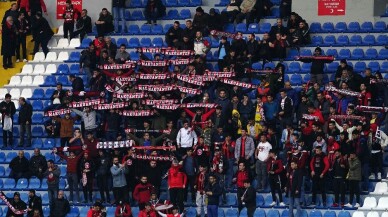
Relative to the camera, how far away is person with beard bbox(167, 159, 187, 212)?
1464 inches

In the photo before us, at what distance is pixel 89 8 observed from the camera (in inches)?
1756

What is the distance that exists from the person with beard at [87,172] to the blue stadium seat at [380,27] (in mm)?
8900

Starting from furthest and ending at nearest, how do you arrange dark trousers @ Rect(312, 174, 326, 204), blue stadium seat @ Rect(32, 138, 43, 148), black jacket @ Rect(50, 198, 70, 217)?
1. blue stadium seat @ Rect(32, 138, 43, 148)
2. black jacket @ Rect(50, 198, 70, 217)
3. dark trousers @ Rect(312, 174, 326, 204)

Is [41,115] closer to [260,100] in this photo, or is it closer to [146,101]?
[146,101]

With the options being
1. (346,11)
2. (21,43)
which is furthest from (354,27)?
(21,43)

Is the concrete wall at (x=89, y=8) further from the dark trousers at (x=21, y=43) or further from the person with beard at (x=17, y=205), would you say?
the person with beard at (x=17, y=205)

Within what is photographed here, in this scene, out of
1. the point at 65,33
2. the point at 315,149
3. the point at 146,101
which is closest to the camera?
the point at 315,149

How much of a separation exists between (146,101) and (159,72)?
168 cm

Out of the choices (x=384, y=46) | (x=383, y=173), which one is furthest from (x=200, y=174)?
(x=384, y=46)

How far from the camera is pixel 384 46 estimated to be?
41156mm

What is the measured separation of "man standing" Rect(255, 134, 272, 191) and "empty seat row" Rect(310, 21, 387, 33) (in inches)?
227

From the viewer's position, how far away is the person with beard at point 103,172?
124 ft

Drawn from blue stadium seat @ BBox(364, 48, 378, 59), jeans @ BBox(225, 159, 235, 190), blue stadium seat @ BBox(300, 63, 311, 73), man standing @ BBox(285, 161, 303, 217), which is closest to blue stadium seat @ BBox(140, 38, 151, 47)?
blue stadium seat @ BBox(300, 63, 311, 73)

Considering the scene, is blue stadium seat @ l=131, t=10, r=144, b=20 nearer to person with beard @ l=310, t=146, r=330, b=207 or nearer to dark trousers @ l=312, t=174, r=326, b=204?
person with beard @ l=310, t=146, r=330, b=207
